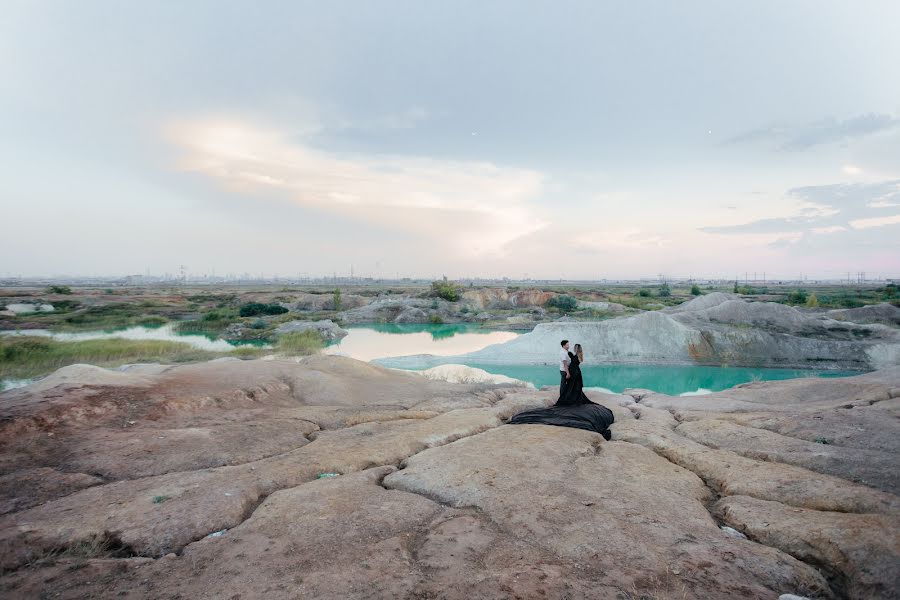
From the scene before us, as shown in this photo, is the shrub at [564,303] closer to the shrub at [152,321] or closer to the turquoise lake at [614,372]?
the turquoise lake at [614,372]

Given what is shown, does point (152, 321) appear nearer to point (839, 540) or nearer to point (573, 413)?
point (573, 413)

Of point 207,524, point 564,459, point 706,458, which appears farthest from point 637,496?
point 207,524

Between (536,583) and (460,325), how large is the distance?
43.3 meters

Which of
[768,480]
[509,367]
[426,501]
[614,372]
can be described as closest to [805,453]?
[768,480]

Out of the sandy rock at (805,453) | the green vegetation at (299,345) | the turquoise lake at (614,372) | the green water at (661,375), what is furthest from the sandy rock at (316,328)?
the sandy rock at (805,453)

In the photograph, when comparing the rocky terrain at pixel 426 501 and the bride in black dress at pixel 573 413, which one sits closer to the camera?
the rocky terrain at pixel 426 501

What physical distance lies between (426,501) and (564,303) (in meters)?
52.1

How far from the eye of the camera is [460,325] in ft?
154

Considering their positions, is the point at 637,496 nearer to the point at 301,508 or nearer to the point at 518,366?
the point at 301,508

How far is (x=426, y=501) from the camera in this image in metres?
5.36

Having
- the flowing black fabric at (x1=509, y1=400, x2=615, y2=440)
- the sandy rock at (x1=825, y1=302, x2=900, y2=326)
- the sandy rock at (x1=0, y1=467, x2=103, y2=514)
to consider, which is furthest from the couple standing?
the sandy rock at (x1=825, y1=302, x2=900, y2=326)

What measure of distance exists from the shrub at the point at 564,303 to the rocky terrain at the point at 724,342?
84.1ft

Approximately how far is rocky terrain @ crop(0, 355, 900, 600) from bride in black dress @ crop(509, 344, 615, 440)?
0.41m

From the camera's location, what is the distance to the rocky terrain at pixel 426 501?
374 centimetres
